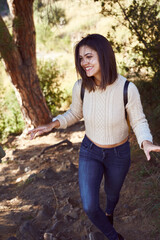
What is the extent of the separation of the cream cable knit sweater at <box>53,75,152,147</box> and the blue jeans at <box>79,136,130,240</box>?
80 mm

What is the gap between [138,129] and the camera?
2.02 meters

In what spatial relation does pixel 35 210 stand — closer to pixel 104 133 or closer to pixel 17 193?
pixel 17 193

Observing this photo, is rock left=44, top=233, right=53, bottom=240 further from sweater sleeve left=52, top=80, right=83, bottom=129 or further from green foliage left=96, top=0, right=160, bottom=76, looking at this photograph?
green foliage left=96, top=0, right=160, bottom=76

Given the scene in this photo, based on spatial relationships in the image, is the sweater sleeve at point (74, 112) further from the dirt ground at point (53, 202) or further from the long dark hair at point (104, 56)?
the dirt ground at point (53, 202)

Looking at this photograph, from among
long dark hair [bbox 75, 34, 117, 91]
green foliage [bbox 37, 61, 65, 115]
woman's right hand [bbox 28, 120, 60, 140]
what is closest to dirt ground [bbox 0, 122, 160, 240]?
woman's right hand [bbox 28, 120, 60, 140]

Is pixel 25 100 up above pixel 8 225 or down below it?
above

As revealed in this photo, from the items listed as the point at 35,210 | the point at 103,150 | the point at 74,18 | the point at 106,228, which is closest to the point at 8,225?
the point at 35,210

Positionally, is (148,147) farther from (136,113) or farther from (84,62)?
(84,62)

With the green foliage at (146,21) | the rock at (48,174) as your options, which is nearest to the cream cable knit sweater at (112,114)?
the rock at (48,174)

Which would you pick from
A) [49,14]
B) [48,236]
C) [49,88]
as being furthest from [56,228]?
[49,88]

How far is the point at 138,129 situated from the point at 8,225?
76.2 inches

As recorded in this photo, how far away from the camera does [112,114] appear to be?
2082 millimetres

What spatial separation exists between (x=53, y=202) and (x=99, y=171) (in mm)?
1523

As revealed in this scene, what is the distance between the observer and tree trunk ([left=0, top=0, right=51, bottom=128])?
532 centimetres
